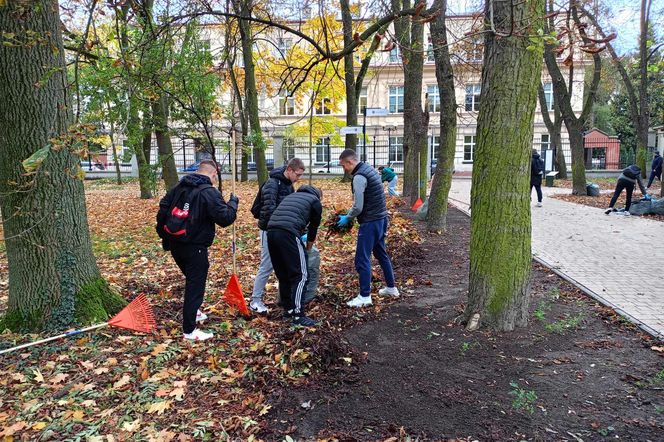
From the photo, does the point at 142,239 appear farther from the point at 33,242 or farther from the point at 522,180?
the point at 522,180

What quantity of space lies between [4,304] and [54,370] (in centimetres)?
262

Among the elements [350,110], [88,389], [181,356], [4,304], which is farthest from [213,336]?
[350,110]

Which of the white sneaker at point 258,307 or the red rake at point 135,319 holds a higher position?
Result: the red rake at point 135,319

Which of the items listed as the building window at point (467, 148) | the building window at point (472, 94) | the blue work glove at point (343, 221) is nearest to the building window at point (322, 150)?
the building window at point (472, 94)

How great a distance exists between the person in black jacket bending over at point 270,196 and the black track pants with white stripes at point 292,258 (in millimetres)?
357

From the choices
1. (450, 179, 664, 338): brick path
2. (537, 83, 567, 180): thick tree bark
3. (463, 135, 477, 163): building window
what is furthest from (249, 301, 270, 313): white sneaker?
(463, 135, 477, 163): building window

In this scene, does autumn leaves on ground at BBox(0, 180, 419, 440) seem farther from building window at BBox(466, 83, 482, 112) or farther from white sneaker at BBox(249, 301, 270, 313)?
building window at BBox(466, 83, 482, 112)

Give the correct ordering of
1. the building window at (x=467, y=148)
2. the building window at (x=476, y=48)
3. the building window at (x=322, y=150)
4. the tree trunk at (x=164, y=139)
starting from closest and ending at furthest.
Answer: the building window at (x=476, y=48) < the tree trunk at (x=164, y=139) < the building window at (x=322, y=150) < the building window at (x=467, y=148)

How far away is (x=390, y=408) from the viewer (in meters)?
3.38

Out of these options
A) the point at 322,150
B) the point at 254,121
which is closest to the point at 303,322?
the point at 254,121

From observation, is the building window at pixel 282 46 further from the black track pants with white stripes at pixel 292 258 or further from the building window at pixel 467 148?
the building window at pixel 467 148

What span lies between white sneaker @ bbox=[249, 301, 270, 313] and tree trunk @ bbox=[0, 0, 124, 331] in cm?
157

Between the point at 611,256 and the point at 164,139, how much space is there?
36.6 ft

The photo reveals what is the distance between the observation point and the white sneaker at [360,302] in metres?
5.55
